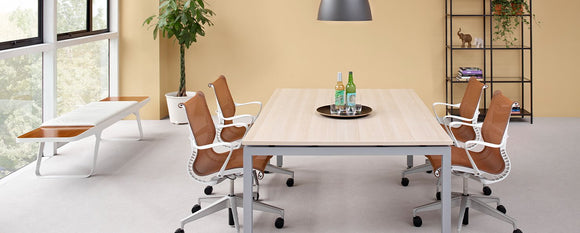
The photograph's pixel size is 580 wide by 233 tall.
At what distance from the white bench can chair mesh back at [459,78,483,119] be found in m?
3.31

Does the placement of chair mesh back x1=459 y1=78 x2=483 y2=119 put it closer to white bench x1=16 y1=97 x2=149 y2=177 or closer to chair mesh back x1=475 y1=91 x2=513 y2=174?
chair mesh back x1=475 y1=91 x2=513 y2=174

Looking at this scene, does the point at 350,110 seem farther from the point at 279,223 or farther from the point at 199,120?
the point at 199,120

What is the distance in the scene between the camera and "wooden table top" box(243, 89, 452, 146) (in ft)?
12.7

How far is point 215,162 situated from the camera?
174 inches

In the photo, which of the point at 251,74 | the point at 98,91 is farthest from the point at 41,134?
the point at 251,74

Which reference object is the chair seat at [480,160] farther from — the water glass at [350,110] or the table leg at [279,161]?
the table leg at [279,161]

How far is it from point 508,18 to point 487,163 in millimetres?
4559

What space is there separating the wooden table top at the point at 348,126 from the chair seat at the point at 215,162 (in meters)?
0.27

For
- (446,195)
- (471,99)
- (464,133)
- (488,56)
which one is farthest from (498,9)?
(446,195)

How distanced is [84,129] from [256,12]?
377 centimetres

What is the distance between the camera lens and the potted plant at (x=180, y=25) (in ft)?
25.9

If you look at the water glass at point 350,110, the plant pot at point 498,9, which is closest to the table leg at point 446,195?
the water glass at point 350,110

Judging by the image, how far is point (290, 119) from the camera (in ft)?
15.1

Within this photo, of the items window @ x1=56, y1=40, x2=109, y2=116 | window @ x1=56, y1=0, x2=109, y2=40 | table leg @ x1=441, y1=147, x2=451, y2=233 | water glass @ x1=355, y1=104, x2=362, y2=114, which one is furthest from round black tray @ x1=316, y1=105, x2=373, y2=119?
window @ x1=56, y1=0, x2=109, y2=40
